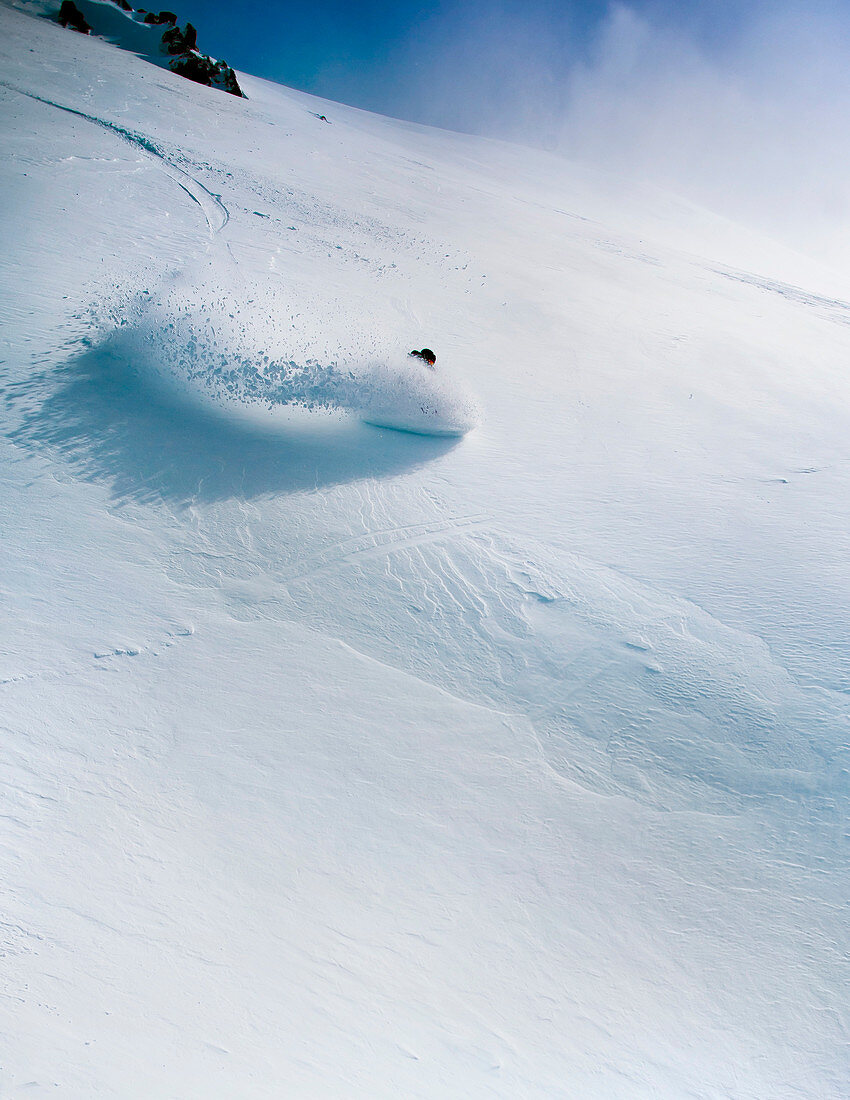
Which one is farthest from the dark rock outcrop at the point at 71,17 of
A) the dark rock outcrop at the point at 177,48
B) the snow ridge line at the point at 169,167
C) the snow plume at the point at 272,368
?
the snow plume at the point at 272,368

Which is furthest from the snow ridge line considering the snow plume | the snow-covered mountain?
the snow plume

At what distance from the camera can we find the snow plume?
3783mm

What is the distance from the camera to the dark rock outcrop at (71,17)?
14.2 metres

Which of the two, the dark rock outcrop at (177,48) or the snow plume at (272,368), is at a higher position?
the dark rock outcrop at (177,48)

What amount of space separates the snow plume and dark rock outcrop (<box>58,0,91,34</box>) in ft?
52.8

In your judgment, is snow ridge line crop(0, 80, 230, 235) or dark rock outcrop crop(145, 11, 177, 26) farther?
dark rock outcrop crop(145, 11, 177, 26)

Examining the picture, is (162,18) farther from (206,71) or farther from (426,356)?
(426,356)

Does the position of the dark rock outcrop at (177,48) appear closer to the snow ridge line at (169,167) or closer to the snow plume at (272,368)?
the snow ridge line at (169,167)

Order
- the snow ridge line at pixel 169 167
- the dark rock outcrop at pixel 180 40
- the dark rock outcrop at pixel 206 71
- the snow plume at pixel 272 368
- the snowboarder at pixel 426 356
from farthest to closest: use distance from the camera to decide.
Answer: the dark rock outcrop at pixel 180 40, the dark rock outcrop at pixel 206 71, the snow ridge line at pixel 169 167, the snowboarder at pixel 426 356, the snow plume at pixel 272 368

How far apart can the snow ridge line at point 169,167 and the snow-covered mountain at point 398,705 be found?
162 centimetres

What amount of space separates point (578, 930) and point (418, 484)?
7.55ft

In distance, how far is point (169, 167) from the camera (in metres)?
7.38

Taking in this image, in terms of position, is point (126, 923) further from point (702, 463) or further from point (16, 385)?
point (702, 463)

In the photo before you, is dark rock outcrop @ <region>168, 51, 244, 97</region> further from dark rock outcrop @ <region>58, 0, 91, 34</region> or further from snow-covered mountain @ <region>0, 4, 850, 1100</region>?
snow-covered mountain @ <region>0, 4, 850, 1100</region>
